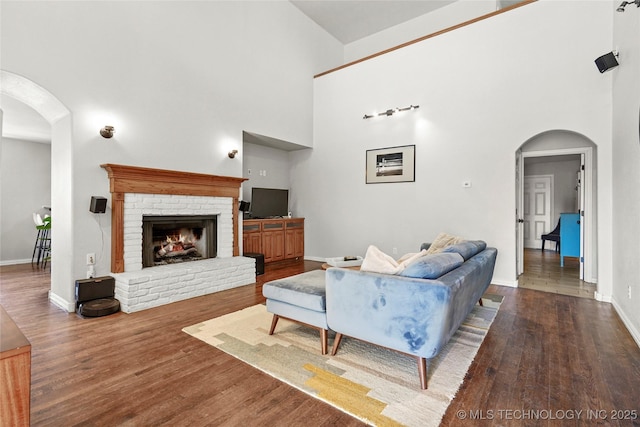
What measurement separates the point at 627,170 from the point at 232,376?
3.93 m

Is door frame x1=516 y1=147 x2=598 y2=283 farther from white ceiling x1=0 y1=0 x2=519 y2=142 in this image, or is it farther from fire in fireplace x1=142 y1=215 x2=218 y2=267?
fire in fireplace x1=142 y1=215 x2=218 y2=267

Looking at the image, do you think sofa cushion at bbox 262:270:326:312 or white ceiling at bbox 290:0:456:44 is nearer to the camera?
sofa cushion at bbox 262:270:326:312

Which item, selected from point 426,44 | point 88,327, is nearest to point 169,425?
point 88,327

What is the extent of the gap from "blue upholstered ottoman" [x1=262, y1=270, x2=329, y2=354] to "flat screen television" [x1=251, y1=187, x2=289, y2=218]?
3.51 m

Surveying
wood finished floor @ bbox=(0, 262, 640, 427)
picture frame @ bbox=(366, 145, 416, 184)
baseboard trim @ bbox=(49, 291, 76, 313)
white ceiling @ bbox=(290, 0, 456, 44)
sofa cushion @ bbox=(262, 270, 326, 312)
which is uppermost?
white ceiling @ bbox=(290, 0, 456, 44)

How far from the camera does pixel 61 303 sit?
3.52 m

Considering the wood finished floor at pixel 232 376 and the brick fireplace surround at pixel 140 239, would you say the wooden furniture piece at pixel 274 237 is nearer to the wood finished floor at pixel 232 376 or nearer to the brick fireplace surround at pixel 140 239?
the brick fireplace surround at pixel 140 239

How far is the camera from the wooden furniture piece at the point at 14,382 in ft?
3.45

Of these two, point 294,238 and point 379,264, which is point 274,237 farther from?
point 379,264

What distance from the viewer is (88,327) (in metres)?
2.94

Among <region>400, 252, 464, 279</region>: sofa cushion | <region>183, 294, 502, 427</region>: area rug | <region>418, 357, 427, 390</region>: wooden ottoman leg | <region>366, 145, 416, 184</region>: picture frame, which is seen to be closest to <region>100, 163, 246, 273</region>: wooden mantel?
<region>183, 294, 502, 427</region>: area rug

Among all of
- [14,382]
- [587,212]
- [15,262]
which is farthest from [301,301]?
[15,262]

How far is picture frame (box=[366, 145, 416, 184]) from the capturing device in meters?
5.42

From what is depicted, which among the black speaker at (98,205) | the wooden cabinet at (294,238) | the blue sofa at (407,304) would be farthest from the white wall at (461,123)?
the black speaker at (98,205)
